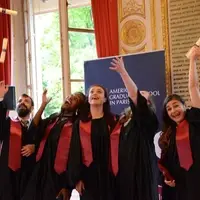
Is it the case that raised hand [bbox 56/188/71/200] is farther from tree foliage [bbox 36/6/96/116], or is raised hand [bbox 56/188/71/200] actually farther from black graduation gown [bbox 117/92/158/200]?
tree foliage [bbox 36/6/96/116]

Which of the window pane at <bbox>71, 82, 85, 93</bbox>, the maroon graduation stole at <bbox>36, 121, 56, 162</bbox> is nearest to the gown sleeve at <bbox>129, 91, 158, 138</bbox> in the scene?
the maroon graduation stole at <bbox>36, 121, 56, 162</bbox>

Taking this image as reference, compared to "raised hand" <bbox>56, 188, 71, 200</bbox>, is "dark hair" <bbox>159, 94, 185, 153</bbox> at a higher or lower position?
higher

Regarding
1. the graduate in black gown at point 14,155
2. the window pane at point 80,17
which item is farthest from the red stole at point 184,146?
the window pane at point 80,17

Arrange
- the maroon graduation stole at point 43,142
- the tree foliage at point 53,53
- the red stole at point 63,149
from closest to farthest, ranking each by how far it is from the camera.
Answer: the red stole at point 63,149
the maroon graduation stole at point 43,142
the tree foliage at point 53,53

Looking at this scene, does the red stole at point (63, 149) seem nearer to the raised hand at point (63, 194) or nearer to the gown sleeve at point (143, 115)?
the raised hand at point (63, 194)

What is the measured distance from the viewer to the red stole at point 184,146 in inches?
107

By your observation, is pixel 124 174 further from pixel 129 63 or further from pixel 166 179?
pixel 129 63

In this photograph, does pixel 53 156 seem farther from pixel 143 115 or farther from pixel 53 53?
pixel 53 53

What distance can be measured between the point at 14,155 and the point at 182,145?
4.18 ft

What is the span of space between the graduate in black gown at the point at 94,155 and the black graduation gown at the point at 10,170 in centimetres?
41

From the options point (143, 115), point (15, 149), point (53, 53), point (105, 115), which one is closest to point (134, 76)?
point (105, 115)

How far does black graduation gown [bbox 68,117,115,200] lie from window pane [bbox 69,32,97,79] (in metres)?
1.78

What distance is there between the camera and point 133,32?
4504 mm

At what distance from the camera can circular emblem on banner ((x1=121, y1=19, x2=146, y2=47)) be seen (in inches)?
175
